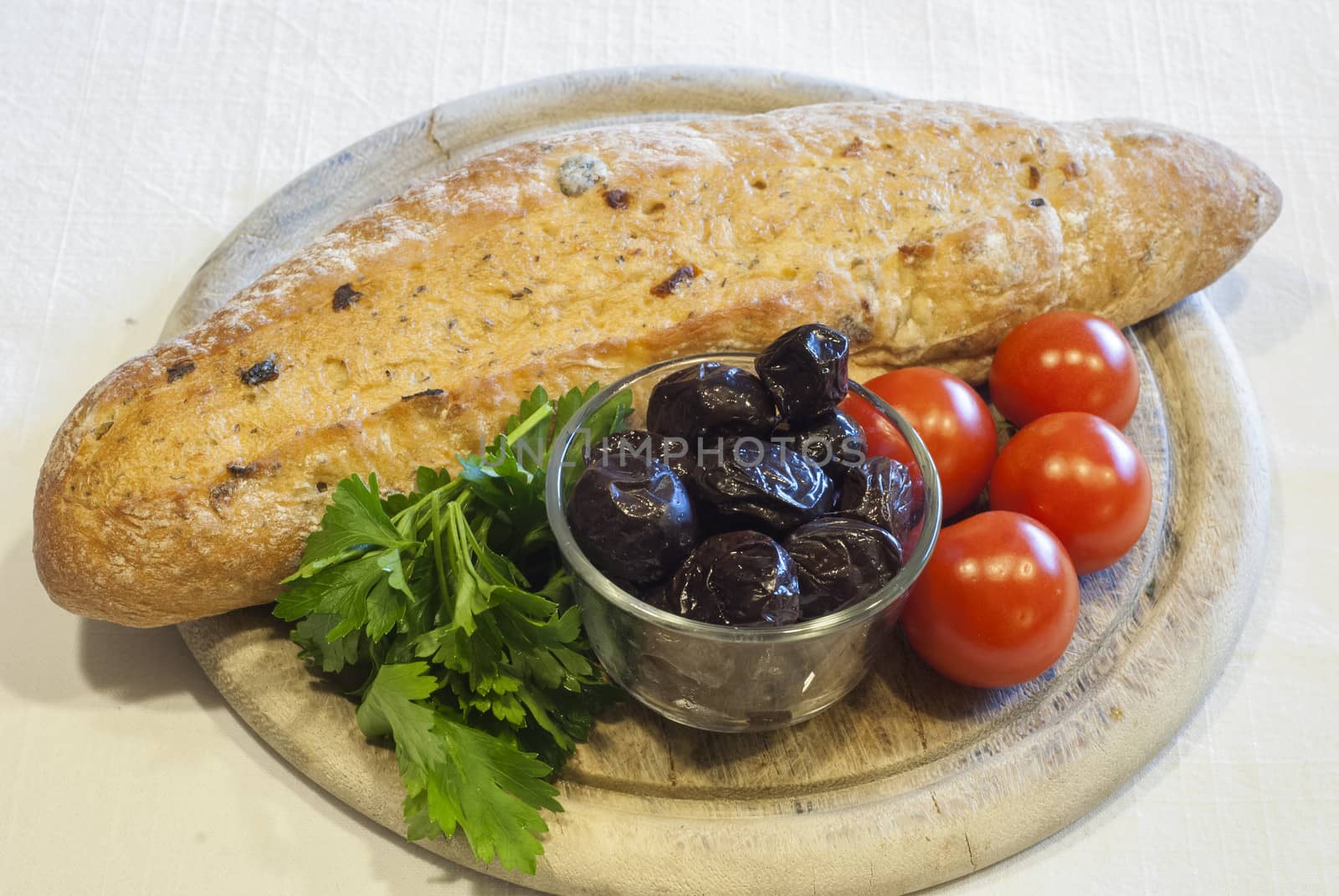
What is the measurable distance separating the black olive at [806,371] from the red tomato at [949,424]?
36 centimetres

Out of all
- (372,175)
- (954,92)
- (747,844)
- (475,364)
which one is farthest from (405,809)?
(954,92)

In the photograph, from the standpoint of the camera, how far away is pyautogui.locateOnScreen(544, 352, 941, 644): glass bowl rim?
5.28 ft

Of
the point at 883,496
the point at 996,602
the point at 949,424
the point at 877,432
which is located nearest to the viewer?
the point at 883,496

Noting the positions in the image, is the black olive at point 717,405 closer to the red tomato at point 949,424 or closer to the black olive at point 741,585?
the black olive at point 741,585

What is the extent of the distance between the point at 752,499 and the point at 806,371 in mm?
224

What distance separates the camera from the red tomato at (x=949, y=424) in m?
2.11

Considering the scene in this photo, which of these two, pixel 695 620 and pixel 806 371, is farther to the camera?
pixel 806 371

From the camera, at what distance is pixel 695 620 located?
1.63 m

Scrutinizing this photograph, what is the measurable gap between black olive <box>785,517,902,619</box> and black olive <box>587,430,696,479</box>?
0.72 feet

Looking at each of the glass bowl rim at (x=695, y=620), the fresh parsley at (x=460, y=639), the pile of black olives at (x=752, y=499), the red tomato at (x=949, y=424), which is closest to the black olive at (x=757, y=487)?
the pile of black olives at (x=752, y=499)

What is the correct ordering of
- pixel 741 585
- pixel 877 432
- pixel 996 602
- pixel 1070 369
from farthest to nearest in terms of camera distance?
pixel 1070 369, pixel 877 432, pixel 996 602, pixel 741 585

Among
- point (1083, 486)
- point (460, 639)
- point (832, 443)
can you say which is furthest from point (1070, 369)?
point (460, 639)

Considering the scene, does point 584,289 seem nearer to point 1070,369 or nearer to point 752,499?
point 752,499

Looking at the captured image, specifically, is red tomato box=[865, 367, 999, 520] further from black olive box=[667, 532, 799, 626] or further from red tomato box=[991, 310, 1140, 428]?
black olive box=[667, 532, 799, 626]
